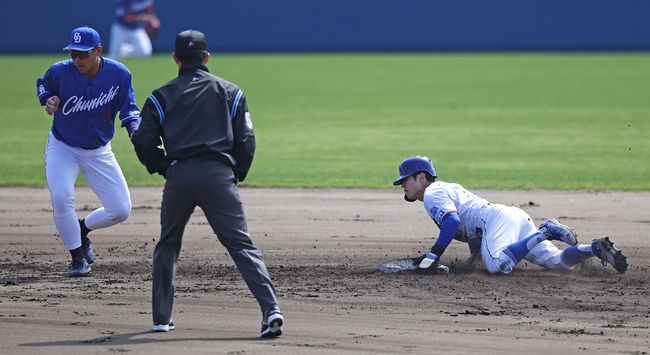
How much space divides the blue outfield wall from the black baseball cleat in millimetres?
42883

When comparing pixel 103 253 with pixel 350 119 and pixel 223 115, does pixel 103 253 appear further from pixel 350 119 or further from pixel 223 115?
pixel 350 119

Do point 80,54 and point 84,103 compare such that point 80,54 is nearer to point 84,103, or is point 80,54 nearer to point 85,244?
point 84,103

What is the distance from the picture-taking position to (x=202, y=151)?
5.78 metres

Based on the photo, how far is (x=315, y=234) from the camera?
10031 millimetres

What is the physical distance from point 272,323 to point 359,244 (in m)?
3.70

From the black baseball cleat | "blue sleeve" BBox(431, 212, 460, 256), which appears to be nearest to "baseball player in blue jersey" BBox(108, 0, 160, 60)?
"blue sleeve" BBox(431, 212, 460, 256)

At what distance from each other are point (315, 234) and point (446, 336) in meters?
4.11

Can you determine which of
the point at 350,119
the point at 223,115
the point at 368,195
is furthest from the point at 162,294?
the point at 350,119

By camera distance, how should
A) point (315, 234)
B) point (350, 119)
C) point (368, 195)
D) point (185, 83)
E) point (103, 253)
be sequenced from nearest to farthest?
point (185, 83) → point (103, 253) → point (315, 234) → point (368, 195) → point (350, 119)

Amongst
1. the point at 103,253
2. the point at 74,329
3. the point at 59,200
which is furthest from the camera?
the point at 103,253

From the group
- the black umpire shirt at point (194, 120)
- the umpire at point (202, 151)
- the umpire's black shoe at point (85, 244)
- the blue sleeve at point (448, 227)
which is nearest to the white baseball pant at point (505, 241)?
the blue sleeve at point (448, 227)

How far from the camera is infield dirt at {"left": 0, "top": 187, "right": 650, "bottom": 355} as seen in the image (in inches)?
233

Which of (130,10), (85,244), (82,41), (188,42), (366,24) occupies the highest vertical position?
(188,42)

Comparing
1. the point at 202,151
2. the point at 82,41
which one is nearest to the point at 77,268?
the point at 82,41
